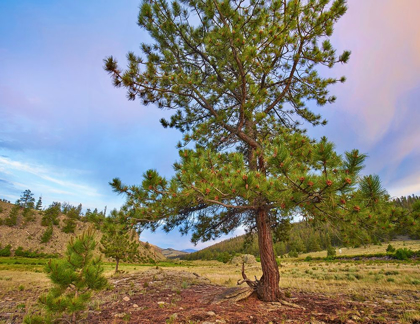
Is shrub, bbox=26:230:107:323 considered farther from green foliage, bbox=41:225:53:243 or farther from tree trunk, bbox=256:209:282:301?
green foliage, bbox=41:225:53:243

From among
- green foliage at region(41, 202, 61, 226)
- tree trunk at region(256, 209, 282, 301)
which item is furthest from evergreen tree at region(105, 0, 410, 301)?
green foliage at region(41, 202, 61, 226)

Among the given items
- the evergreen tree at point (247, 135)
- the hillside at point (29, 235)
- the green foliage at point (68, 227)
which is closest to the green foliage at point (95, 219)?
the evergreen tree at point (247, 135)

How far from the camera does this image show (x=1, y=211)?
2169 inches

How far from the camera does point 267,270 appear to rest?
546 centimetres

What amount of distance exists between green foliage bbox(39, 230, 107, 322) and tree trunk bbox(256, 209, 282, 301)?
3.83 metres

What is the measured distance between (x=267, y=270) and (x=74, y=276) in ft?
14.4

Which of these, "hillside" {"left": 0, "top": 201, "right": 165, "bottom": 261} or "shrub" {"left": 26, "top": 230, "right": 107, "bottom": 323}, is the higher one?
"hillside" {"left": 0, "top": 201, "right": 165, "bottom": 261}

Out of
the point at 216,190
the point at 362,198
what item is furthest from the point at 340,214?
the point at 216,190

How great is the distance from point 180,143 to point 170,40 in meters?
3.42

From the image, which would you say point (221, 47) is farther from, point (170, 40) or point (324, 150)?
point (324, 150)

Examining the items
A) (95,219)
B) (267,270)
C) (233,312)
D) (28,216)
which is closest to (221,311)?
(233,312)

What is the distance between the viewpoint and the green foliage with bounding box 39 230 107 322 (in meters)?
3.50

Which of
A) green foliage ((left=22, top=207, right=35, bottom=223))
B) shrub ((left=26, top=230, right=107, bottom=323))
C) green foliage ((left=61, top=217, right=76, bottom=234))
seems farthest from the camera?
green foliage ((left=61, top=217, right=76, bottom=234))

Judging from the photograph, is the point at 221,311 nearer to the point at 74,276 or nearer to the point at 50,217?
the point at 74,276
